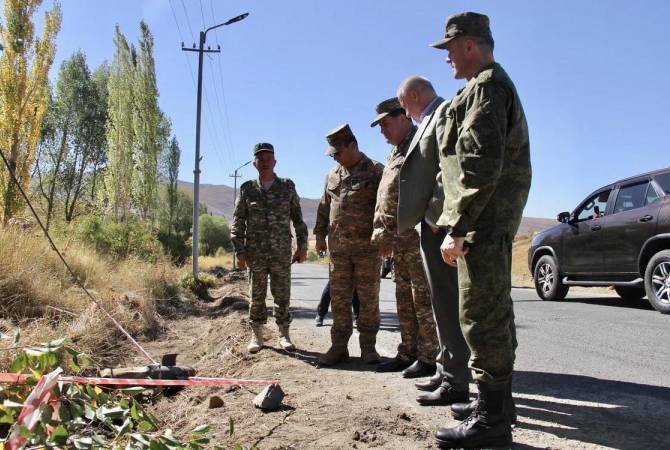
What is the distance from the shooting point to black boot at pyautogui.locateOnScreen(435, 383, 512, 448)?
2.44m

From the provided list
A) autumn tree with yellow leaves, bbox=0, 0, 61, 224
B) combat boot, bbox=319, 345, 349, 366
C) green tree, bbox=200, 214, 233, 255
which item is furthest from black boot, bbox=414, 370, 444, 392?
green tree, bbox=200, 214, 233, 255

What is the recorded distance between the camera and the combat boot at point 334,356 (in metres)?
4.48

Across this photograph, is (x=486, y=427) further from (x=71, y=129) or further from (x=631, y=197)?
(x=71, y=129)

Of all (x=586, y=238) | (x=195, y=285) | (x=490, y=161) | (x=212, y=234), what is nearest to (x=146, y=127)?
(x=195, y=285)

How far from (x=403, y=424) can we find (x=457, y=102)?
172cm

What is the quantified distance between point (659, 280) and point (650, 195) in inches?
51.3

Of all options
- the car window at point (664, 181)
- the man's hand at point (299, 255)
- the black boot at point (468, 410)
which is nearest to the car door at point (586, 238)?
the car window at point (664, 181)

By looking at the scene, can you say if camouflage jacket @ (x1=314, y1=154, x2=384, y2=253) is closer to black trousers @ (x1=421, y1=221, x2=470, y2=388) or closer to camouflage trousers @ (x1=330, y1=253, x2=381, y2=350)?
camouflage trousers @ (x1=330, y1=253, x2=381, y2=350)

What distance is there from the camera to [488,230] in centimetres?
244

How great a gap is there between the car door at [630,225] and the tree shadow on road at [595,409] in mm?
4783

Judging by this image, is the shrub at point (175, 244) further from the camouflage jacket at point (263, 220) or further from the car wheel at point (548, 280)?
the camouflage jacket at point (263, 220)

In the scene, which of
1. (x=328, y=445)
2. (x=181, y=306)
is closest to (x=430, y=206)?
(x=328, y=445)

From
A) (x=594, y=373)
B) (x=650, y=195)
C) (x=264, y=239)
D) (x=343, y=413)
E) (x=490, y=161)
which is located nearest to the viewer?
(x=490, y=161)

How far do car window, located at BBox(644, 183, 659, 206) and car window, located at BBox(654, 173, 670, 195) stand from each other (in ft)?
0.46
